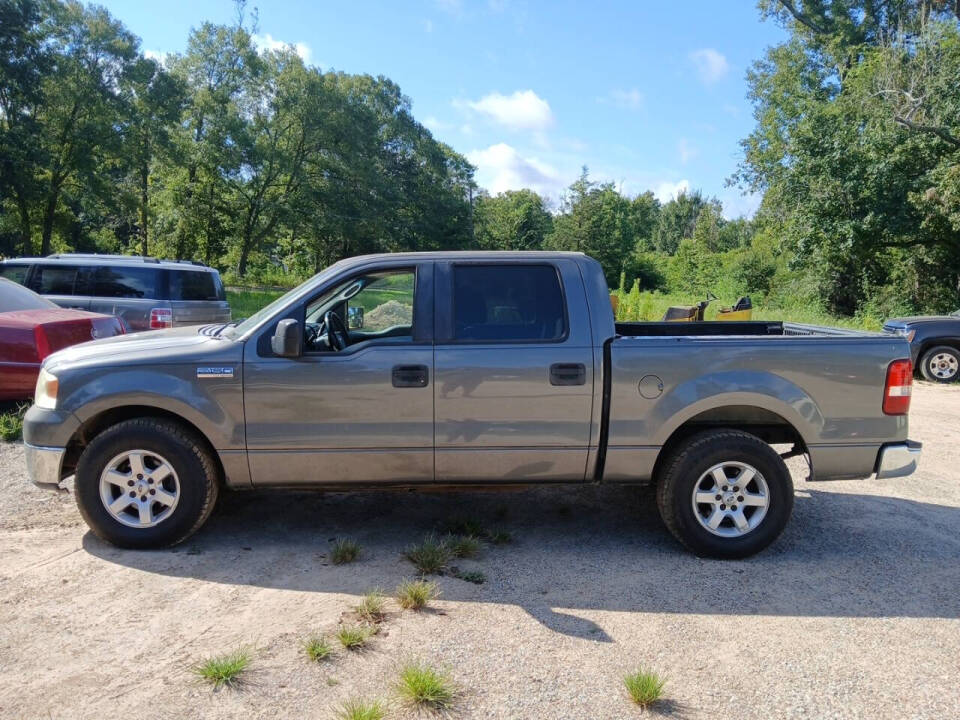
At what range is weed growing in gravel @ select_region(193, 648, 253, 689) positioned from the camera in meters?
2.95

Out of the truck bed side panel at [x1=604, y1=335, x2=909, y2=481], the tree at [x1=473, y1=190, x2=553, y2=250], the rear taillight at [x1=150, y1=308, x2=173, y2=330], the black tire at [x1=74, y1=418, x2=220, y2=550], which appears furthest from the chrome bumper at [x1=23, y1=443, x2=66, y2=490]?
the tree at [x1=473, y1=190, x2=553, y2=250]

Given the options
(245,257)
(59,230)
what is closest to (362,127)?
(245,257)

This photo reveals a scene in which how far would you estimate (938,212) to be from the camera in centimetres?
1833

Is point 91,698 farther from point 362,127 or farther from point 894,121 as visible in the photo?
point 362,127

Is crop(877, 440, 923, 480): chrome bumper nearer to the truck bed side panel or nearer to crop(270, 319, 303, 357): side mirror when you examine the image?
the truck bed side panel

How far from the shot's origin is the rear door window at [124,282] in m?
9.87

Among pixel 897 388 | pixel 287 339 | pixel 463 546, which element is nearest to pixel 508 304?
pixel 287 339

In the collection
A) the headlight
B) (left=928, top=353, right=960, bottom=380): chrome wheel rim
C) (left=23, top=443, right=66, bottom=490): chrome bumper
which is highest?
the headlight

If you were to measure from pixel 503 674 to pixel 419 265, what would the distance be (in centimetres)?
246

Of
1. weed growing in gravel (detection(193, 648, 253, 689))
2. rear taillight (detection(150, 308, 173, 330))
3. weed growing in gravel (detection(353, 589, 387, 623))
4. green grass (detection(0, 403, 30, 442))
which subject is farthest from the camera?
rear taillight (detection(150, 308, 173, 330))

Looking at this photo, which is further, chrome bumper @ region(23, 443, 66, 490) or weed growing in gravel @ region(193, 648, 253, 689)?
chrome bumper @ region(23, 443, 66, 490)

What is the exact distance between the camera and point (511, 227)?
235 ft

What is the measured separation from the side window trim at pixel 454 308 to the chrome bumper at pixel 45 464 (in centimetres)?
244

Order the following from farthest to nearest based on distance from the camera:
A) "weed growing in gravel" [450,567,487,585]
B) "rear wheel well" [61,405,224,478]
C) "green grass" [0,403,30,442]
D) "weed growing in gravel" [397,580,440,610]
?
"green grass" [0,403,30,442] → "rear wheel well" [61,405,224,478] → "weed growing in gravel" [450,567,487,585] → "weed growing in gravel" [397,580,440,610]
